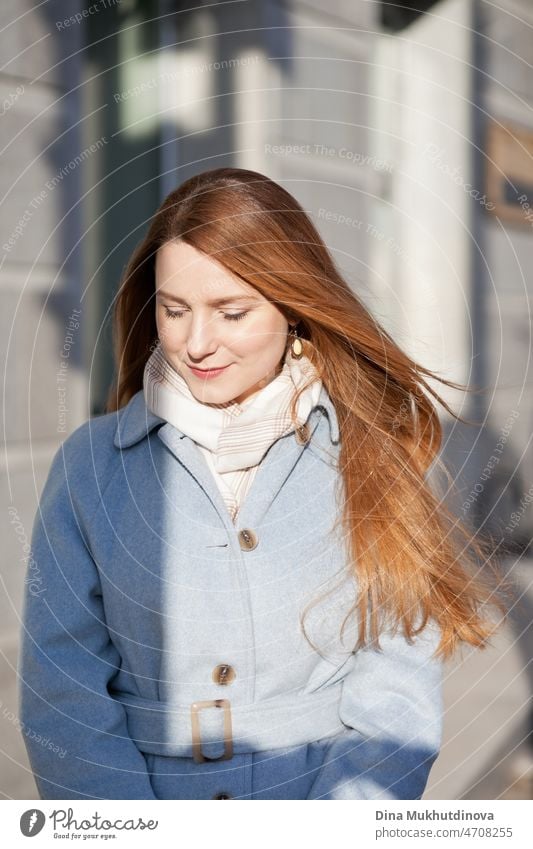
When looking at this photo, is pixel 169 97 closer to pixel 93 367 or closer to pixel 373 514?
pixel 93 367

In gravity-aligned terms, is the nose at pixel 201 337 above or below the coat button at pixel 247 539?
above

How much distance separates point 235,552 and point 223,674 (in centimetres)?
11

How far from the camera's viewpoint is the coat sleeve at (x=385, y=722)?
73 centimetres

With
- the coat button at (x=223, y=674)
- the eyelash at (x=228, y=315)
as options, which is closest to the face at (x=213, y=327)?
the eyelash at (x=228, y=315)

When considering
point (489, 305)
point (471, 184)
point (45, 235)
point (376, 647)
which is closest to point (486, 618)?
point (376, 647)

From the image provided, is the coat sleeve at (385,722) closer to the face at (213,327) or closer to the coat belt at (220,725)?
the coat belt at (220,725)

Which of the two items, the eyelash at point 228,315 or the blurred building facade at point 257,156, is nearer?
the eyelash at point 228,315

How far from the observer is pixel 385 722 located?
0.73m

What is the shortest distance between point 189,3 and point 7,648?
32.1 inches

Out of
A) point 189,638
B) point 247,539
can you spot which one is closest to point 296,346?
point 247,539

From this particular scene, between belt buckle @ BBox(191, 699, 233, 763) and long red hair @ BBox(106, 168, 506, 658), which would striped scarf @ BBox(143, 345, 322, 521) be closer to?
long red hair @ BBox(106, 168, 506, 658)

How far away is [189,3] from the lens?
95 cm

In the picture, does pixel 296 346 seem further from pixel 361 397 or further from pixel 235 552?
pixel 235 552
